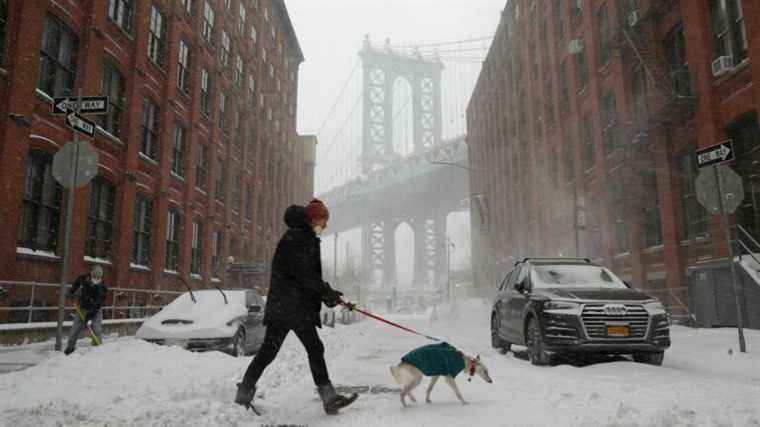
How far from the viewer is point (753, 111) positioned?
14.1 meters

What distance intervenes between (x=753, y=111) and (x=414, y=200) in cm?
7657

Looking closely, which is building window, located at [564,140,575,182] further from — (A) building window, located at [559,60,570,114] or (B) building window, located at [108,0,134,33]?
(B) building window, located at [108,0,134,33]

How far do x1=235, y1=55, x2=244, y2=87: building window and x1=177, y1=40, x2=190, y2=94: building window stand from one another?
7.03 meters

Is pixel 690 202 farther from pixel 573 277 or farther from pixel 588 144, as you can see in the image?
pixel 573 277

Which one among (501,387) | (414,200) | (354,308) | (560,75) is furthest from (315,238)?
(414,200)

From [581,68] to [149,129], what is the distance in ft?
64.9

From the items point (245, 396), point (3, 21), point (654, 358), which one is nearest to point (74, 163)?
point (3, 21)

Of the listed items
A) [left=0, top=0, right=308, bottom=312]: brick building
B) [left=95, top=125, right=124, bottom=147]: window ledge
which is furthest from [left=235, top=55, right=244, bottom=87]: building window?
[left=95, top=125, right=124, bottom=147]: window ledge

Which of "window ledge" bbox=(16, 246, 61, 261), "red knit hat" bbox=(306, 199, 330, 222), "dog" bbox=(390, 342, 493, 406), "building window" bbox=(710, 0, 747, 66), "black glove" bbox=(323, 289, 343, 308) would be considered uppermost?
"building window" bbox=(710, 0, 747, 66)

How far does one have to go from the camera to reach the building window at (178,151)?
893 inches

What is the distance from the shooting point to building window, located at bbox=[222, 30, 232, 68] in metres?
29.1

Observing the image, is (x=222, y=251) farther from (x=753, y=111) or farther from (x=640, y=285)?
(x=753, y=111)

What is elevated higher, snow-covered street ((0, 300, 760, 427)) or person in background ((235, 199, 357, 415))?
person in background ((235, 199, 357, 415))

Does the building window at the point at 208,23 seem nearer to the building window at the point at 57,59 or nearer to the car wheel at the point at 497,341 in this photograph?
the building window at the point at 57,59
